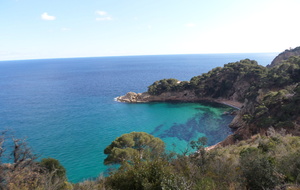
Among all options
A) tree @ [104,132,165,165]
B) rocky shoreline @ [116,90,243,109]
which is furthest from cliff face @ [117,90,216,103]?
tree @ [104,132,165,165]

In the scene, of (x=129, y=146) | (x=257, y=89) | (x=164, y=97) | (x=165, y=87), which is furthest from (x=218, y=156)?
(x=165, y=87)

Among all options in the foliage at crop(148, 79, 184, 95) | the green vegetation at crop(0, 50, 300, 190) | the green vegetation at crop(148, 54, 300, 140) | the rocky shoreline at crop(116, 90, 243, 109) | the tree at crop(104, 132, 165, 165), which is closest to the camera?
the green vegetation at crop(0, 50, 300, 190)

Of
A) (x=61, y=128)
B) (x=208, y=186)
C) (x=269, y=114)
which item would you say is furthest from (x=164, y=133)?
(x=208, y=186)

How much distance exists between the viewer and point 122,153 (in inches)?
741

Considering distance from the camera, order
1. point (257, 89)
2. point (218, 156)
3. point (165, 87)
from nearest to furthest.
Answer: point (218, 156) < point (257, 89) < point (165, 87)

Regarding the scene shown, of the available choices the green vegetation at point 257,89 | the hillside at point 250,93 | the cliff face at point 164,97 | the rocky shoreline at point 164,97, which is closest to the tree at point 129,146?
the hillside at point 250,93

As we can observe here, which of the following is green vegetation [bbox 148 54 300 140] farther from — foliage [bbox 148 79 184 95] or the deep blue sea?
the deep blue sea

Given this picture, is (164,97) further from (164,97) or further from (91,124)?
(91,124)

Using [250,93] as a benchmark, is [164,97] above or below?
below

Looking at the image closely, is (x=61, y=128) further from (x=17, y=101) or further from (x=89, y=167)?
(x=17, y=101)

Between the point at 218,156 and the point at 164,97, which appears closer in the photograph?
the point at 218,156

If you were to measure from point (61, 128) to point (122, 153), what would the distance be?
20337 mm

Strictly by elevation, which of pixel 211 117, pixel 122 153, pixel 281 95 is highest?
pixel 281 95

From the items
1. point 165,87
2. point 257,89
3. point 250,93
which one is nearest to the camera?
point 250,93
